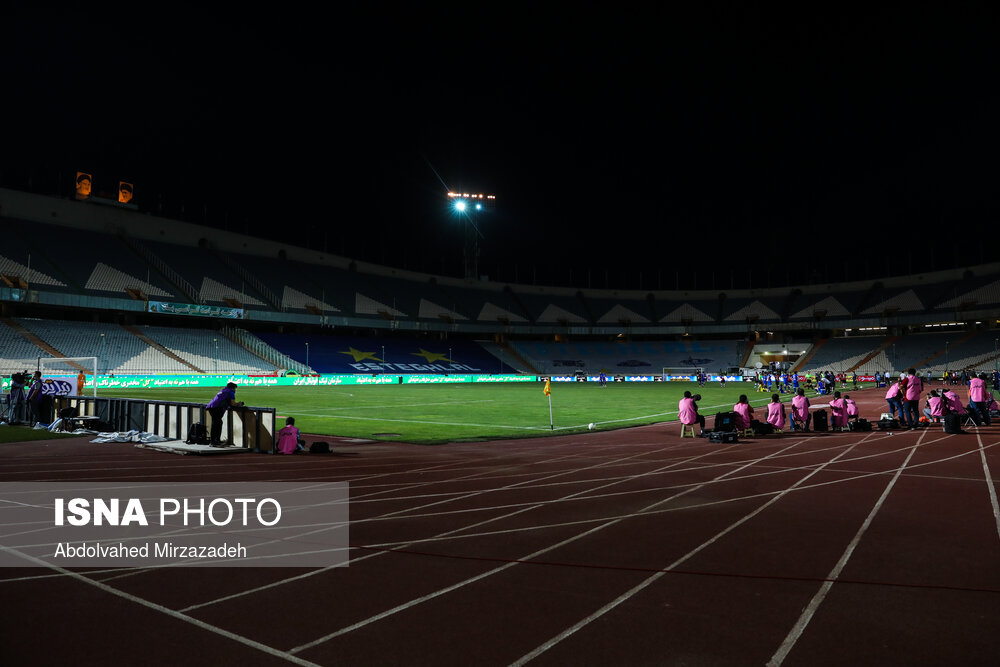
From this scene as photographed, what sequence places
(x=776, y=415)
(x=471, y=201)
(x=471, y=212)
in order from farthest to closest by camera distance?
(x=471, y=212)
(x=471, y=201)
(x=776, y=415)

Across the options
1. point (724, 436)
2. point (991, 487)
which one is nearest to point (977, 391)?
point (724, 436)

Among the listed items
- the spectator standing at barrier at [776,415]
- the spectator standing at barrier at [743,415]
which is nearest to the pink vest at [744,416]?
the spectator standing at barrier at [743,415]

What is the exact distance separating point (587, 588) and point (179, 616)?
10.3ft

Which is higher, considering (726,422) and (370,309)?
(370,309)

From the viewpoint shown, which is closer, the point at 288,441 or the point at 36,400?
the point at 288,441

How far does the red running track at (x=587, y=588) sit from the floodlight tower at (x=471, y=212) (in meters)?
66.9

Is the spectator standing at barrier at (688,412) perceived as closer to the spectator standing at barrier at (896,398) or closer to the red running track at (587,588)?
the red running track at (587,588)

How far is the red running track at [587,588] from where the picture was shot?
139 inches

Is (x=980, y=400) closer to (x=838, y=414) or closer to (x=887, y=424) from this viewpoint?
(x=887, y=424)

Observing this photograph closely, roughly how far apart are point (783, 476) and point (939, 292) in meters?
77.4

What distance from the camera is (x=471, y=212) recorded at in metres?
74.1

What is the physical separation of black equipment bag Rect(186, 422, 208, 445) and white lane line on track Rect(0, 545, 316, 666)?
7786 mm

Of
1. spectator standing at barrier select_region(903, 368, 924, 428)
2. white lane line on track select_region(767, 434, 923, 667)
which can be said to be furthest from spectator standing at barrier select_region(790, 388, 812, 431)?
white lane line on track select_region(767, 434, 923, 667)

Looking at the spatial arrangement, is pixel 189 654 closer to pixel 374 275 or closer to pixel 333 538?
pixel 333 538
